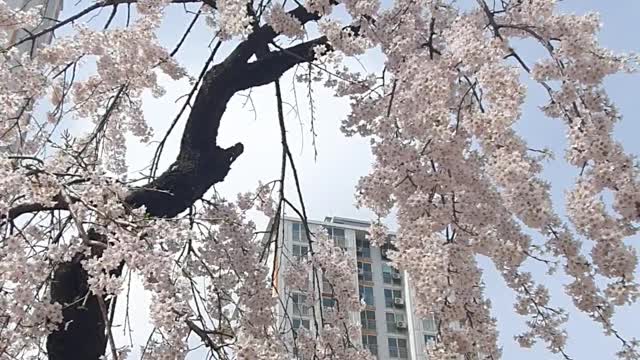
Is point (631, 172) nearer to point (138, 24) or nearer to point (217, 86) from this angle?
point (217, 86)

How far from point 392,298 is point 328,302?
1952 centimetres

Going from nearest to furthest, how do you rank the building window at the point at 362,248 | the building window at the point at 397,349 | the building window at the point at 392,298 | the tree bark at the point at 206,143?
the tree bark at the point at 206,143, the building window at the point at 362,248, the building window at the point at 397,349, the building window at the point at 392,298

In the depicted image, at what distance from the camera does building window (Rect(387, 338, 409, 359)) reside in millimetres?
21656

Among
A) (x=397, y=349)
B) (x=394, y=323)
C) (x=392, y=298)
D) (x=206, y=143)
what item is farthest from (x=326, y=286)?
(x=392, y=298)

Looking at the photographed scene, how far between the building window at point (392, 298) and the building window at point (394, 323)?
361mm

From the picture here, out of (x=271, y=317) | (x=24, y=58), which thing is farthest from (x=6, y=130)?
(x=271, y=317)

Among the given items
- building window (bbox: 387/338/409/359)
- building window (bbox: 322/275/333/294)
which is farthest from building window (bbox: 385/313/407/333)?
building window (bbox: 322/275/333/294)

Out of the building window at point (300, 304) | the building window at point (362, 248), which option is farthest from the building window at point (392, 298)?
the building window at point (300, 304)

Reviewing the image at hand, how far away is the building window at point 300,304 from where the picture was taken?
329 centimetres

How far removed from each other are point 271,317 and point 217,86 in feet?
3.36

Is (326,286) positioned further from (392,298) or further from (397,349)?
(392,298)

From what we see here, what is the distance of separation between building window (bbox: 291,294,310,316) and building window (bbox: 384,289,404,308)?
63.3ft

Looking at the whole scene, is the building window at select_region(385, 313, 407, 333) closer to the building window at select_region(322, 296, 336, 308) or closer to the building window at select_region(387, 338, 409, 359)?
the building window at select_region(387, 338, 409, 359)

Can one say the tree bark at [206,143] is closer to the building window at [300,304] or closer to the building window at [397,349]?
the building window at [300,304]
